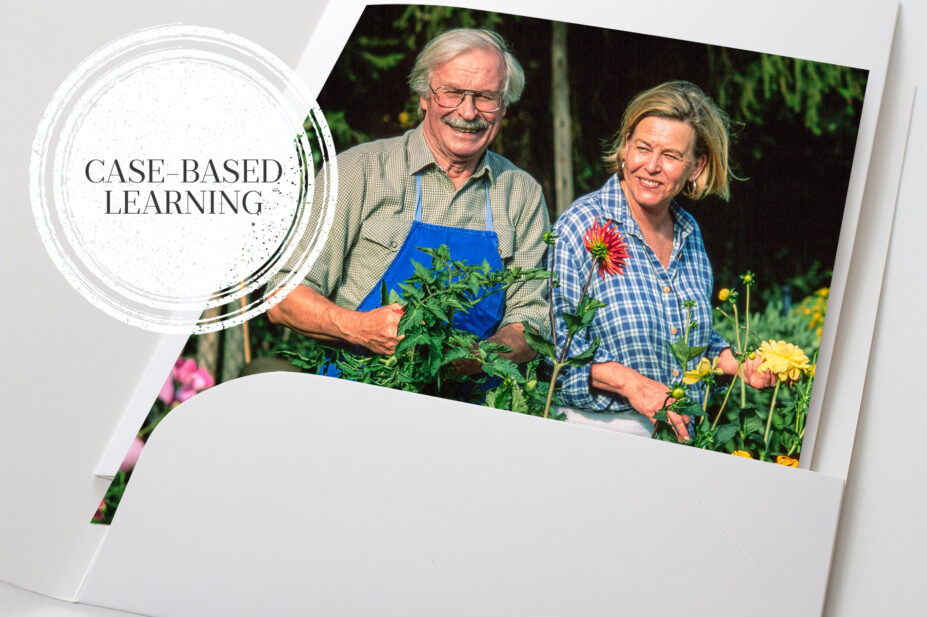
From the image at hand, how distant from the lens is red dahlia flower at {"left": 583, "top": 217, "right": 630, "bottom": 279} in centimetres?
182

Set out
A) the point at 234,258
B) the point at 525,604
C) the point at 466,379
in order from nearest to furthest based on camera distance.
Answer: the point at 525,604, the point at 466,379, the point at 234,258

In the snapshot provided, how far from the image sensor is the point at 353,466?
67.7 inches

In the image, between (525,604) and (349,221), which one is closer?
(525,604)

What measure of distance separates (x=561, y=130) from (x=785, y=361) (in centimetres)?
75

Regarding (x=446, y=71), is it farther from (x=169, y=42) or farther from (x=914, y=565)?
(x=914, y=565)

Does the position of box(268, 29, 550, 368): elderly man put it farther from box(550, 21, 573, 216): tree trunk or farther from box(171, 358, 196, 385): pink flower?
box(171, 358, 196, 385): pink flower

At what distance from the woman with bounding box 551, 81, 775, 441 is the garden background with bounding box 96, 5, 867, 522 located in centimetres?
4

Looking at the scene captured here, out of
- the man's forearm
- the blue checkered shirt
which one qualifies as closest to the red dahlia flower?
the blue checkered shirt

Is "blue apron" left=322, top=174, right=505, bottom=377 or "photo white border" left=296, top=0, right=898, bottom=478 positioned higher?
"photo white border" left=296, top=0, right=898, bottom=478

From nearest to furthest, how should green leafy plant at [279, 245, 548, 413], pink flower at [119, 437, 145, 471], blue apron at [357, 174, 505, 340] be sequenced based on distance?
green leafy plant at [279, 245, 548, 413]
blue apron at [357, 174, 505, 340]
pink flower at [119, 437, 145, 471]

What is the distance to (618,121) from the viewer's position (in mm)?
1857

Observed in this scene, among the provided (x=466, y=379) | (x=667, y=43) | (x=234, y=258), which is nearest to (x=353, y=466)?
(x=466, y=379)

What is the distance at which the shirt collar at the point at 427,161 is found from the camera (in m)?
1.88

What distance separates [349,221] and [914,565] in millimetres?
1538
